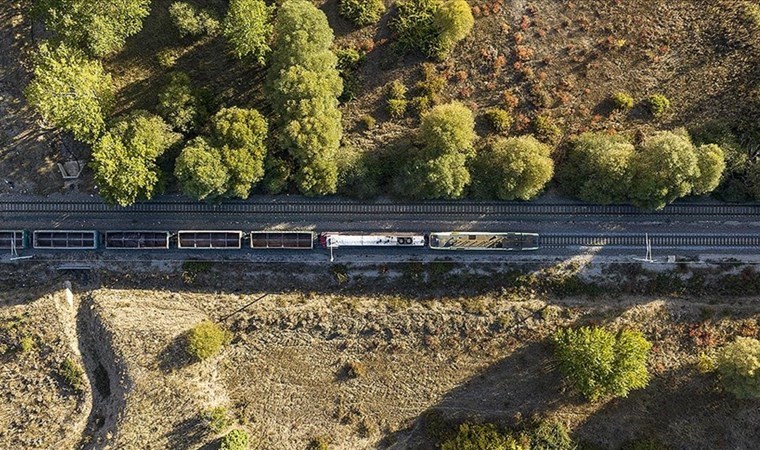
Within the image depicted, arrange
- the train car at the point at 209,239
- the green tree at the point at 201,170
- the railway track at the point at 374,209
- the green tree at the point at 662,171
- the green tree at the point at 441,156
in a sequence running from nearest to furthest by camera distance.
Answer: the green tree at the point at 201,170
the green tree at the point at 662,171
the green tree at the point at 441,156
the train car at the point at 209,239
the railway track at the point at 374,209

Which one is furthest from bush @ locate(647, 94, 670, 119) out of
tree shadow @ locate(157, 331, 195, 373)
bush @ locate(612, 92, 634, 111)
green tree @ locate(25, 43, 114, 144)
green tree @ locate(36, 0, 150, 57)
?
green tree @ locate(25, 43, 114, 144)

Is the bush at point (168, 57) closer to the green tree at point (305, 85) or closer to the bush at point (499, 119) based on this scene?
the green tree at point (305, 85)

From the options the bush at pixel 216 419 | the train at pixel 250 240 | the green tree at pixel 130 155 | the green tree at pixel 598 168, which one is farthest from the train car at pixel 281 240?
the green tree at pixel 598 168

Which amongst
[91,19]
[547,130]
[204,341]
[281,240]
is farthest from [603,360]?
[91,19]

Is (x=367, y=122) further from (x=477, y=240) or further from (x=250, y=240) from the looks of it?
(x=250, y=240)

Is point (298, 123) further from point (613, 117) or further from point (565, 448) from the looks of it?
point (565, 448)

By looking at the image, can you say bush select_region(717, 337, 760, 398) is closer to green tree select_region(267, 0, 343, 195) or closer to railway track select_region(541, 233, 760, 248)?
railway track select_region(541, 233, 760, 248)
